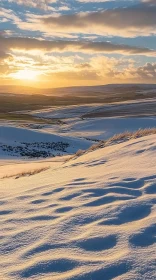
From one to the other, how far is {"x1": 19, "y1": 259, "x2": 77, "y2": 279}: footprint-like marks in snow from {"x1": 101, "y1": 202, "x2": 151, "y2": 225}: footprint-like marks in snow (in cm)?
120

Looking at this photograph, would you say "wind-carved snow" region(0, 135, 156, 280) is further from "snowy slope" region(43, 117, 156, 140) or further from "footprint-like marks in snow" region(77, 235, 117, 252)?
"snowy slope" region(43, 117, 156, 140)

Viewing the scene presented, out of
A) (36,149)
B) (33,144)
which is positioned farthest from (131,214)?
(33,144)

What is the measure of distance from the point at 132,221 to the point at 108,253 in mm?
1069

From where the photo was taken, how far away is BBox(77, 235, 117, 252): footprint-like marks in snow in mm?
4414

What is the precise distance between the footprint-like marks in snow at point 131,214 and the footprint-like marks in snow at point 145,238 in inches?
21.0

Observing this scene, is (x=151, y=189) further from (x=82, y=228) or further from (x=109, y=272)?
(x=109, y=272)

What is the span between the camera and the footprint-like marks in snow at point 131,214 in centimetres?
522

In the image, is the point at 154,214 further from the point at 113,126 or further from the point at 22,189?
the point at 113,126

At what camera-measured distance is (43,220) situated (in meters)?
5.59

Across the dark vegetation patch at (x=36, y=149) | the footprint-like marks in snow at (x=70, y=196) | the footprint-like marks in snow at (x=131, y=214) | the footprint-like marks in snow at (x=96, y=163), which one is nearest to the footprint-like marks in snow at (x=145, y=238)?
the footprint-like marks in snow at (x=131, y=214)

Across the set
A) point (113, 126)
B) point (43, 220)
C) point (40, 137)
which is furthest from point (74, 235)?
point (113, 126)

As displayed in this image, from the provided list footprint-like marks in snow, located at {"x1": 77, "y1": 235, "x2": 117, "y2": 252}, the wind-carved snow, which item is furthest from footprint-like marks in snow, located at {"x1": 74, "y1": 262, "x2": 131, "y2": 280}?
footprint-like marks in snow, located at {"x1": 77, "y1": 235, "x2": 117, "y2": 252}

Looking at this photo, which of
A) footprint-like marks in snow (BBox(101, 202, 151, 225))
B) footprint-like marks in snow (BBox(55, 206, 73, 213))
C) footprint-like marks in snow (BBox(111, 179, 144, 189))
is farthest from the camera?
footprint-like marks in snow (BBox(111, 179, 144, 189))

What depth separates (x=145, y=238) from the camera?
4512 millimetres
